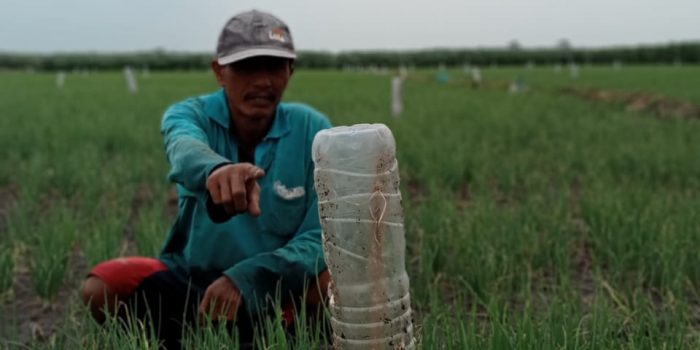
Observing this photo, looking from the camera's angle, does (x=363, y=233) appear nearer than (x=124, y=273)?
Yes

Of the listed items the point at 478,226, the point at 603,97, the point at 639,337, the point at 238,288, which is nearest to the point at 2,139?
the point at 478,226

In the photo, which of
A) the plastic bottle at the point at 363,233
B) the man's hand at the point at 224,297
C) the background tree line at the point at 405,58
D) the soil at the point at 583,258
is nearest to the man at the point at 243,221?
the man's hand at the point at 224,297

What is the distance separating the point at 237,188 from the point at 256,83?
0.79m

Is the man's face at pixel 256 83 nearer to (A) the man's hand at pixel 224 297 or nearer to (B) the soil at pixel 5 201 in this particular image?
(A) the man's hand at pixel 224 297

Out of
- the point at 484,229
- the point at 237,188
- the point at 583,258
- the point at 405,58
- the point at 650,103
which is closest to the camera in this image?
the point at 237,188

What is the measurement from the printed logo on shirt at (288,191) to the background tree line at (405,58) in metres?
44.8

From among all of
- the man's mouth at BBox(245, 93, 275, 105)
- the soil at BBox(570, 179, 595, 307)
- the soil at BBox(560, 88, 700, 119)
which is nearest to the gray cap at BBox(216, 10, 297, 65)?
the man's mouth at BBox(245, 93, 275, 105)

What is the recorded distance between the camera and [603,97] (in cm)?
1402

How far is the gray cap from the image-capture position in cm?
189

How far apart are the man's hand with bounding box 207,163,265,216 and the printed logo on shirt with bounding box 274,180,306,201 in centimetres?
79

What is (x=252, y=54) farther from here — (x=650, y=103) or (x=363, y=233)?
(x=650, y=103)

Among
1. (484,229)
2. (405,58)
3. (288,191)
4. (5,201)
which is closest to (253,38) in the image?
(288,191)

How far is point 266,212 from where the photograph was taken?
2.05m

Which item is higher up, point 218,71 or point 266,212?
point 218,71
